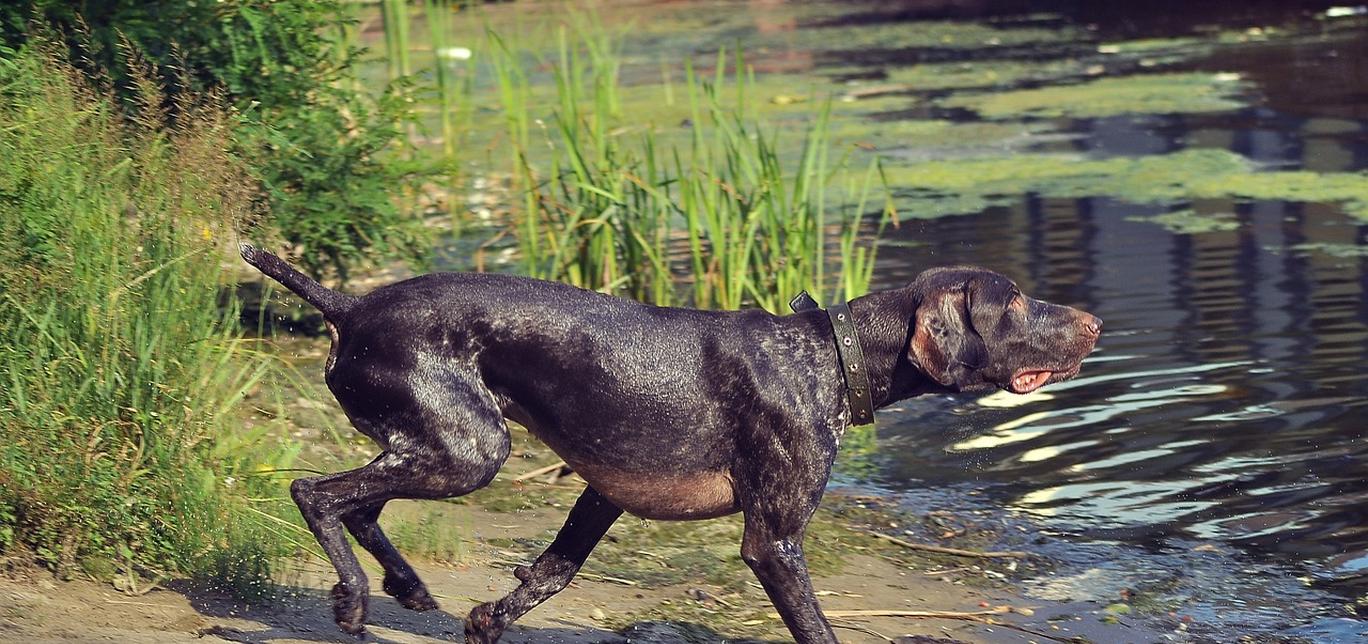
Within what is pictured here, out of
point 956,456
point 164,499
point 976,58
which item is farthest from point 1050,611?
point 976,58

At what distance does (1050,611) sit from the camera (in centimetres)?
607

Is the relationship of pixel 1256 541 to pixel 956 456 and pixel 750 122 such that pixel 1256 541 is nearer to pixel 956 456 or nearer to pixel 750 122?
pixel 956 456

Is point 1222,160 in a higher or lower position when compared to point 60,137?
lower

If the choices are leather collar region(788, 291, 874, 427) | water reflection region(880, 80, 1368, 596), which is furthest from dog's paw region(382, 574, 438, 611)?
water reflection region(880, 80, 1368, 596)

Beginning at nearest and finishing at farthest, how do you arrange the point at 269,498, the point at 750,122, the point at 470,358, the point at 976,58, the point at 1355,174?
the point at 470,358 → the point at 269,498 → the point at 1355,174 → the point at 750,122 → the point at 976,58

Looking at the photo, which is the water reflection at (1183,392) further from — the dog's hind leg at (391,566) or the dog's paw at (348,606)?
the dog's paw at (348,606)

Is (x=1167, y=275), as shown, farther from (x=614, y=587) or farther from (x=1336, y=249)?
(x=614, y=587)

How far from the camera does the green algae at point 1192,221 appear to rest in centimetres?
1178

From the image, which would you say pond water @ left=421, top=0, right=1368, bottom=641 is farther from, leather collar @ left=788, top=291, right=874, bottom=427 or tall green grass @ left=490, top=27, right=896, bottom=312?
leather collar @ left=788, top=291, right=874, bottom=427

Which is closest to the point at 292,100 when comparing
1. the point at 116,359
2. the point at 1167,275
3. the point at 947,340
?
the point at 116,359

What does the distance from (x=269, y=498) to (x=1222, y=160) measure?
1038 centimetres

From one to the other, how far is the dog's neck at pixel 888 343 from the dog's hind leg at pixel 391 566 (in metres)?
1.48

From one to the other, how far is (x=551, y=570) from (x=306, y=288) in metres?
1.14

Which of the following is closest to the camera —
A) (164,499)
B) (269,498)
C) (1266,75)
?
(164,499)
